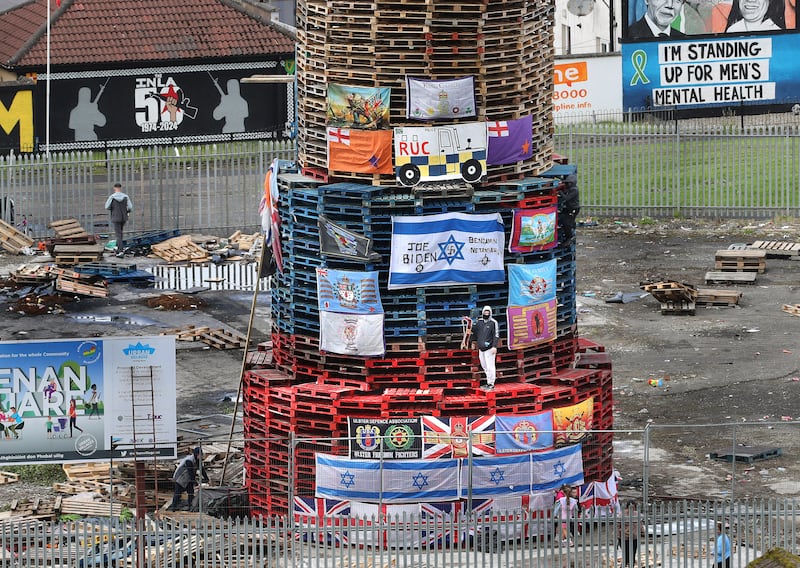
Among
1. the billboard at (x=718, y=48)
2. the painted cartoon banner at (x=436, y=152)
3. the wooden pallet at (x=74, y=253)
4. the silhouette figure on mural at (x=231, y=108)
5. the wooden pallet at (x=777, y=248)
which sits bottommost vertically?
the wooden pallet at (x=777, y=248)

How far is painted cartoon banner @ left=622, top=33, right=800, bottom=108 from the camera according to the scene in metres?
58.6

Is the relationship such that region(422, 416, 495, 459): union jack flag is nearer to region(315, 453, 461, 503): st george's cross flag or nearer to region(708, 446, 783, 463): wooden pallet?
region(315, 453, 461, 503): st george's cross flag

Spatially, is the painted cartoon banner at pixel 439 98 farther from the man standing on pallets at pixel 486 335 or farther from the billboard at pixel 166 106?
the billboard at pixel 166 106

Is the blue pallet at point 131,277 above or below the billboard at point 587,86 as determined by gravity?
below

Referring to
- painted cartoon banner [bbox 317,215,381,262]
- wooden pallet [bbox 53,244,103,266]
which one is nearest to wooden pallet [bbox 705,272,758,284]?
wooden pallet [bbox 53,244,103,266]

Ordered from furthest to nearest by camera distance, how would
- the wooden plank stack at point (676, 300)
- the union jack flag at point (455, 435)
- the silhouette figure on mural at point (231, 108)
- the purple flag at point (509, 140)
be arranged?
the silhouette figure on mural at point (231, 108)
the wooden plank stack at point (676, 300)
the purple flag at point (509, 140)
the union jack flag at point (455, 435)

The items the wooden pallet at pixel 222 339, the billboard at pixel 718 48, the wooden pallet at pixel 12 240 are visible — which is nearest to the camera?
the wooden pallet at pixel 222 339

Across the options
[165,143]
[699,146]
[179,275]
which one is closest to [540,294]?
[179,275]

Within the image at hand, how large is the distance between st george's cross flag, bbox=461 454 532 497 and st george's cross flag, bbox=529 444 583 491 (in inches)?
6.2

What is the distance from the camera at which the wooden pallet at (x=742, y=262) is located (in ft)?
146

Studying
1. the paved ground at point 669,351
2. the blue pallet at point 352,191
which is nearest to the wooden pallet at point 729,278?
the paved ground at point 669,351

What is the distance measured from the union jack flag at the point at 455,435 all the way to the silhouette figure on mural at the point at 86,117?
3609 centimetres

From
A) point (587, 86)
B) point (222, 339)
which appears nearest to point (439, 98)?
point (222, 339)

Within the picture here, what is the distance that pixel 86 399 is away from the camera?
1043 inches
